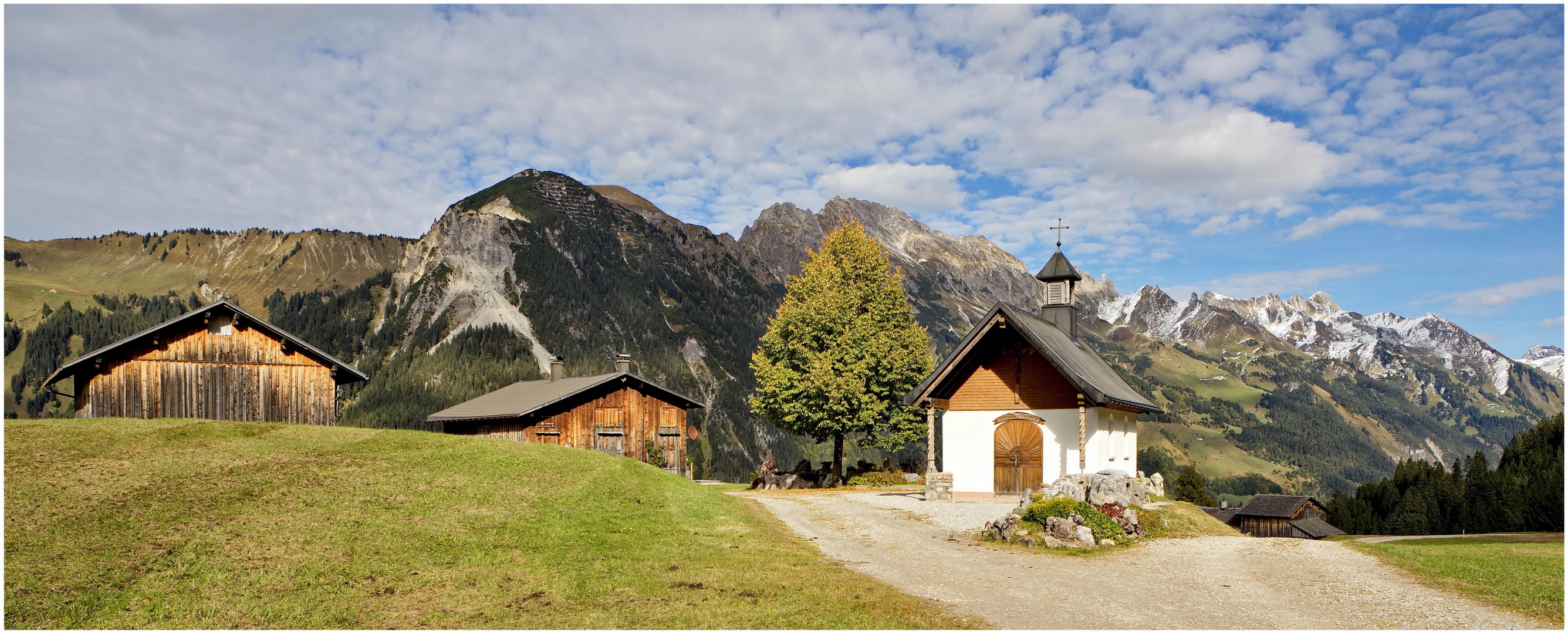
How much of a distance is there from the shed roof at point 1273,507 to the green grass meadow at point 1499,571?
70.3m

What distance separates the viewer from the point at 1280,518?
85938 millimetres

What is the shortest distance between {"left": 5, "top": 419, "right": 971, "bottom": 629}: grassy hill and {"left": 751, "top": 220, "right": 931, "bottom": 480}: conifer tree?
1769cm

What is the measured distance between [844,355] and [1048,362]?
39.3 feet

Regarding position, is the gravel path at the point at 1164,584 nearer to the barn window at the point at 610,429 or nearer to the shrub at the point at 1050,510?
the shrub at the point at 1050,510

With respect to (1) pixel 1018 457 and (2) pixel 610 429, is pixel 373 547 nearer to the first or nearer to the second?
(1) pixel 1018 457

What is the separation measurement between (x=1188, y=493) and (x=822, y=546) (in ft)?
275

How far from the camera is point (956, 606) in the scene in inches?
531

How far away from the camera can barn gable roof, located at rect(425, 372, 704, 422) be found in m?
42.8

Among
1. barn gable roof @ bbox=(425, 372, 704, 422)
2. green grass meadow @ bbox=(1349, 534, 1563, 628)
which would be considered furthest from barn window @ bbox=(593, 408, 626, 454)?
green grass meadow @ bbox=(1349, 534, 1563, 628)

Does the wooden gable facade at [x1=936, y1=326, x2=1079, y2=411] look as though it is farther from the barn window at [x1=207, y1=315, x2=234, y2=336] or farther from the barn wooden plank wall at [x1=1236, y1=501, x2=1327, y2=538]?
the barn wooden plank wall at [x1=1236, y1=501, x2=1327, y2=538]

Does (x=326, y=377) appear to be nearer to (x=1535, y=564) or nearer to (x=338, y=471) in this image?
(x=338, y=471)

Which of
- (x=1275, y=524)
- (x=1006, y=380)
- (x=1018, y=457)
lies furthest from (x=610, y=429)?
(x=1275, y=524)

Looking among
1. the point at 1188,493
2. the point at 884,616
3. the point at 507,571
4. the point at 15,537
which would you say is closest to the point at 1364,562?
the point at 884,616

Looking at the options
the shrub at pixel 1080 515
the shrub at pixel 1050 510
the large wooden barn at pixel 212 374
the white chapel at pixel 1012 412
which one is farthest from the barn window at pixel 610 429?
the shrub at pixel 1080 515
